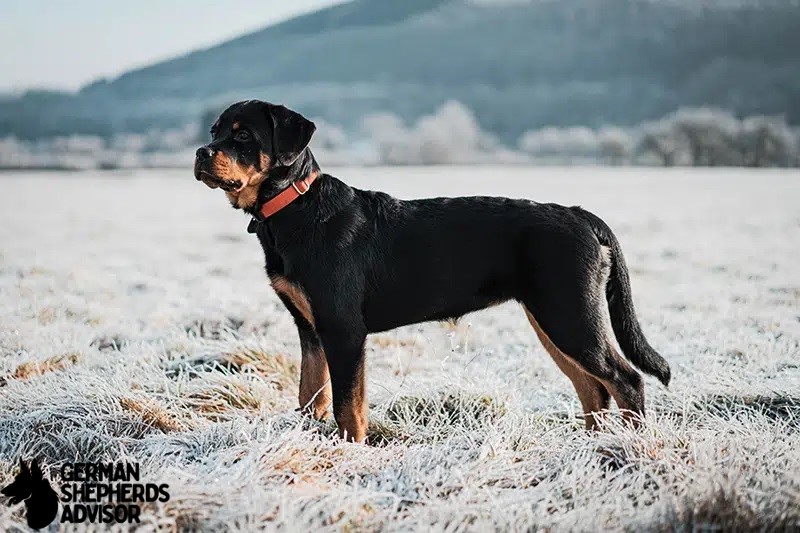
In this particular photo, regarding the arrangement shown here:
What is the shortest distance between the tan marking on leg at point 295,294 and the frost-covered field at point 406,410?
1.94ft


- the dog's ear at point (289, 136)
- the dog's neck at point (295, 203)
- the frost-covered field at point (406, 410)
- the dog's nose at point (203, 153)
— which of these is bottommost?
the frost-covered field at point (406, 410)

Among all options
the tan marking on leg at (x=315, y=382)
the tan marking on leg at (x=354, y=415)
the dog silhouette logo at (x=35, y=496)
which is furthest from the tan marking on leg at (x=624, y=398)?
the dog silhouette logo at (x=35, y=496)

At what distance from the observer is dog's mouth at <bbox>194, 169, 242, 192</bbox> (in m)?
3.76

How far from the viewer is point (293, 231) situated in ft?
12.9

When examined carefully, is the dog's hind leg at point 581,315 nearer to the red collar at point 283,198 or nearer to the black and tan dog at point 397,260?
the black and tan dog at point 397,260

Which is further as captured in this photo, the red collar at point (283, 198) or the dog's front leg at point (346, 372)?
the red collar at point (283, 198)

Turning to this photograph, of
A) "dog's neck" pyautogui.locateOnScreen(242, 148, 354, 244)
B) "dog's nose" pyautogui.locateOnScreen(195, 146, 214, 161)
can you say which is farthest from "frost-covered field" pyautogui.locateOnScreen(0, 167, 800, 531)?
"dog's nose" pyautogui.locateOnScreen(195, 146, 214, 161)

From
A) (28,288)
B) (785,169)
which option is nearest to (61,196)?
(28,288)

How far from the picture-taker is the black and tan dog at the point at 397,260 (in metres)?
3.86

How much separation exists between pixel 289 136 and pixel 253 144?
19cm

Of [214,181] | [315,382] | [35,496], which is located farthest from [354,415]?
[35,496]

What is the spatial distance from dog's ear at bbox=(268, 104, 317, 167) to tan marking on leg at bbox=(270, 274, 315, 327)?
23.4 inches

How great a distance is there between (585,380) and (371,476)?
147 cm

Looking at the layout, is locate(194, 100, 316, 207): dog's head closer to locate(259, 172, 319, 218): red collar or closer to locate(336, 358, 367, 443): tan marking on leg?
locate(259, 172, 319, 218): red collar
